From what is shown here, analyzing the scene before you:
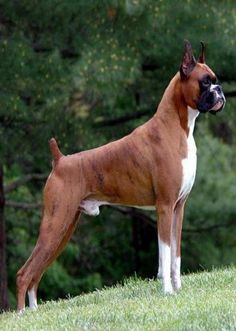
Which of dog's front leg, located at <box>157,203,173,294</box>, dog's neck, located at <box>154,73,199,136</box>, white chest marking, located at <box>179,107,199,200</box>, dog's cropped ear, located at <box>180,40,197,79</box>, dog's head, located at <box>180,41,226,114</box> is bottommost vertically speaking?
dog's front leg, located at <box>157,203,173,294</box>

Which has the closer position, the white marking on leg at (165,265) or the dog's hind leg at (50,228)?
the white marking on leg at (165,265)

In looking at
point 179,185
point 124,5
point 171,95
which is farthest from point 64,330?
point 124,5

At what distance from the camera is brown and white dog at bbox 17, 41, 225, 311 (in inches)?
327

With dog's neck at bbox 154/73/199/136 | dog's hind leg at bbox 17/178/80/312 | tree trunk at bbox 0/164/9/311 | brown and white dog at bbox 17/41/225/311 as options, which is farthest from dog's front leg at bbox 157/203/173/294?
tree trunk at bbox 0/164/9/311

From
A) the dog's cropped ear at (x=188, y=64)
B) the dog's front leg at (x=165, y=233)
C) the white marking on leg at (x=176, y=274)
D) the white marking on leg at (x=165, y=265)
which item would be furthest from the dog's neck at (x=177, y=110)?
the white marking on leg at (x=176, y=274)

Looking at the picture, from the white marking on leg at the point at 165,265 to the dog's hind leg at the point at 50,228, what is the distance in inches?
30.5

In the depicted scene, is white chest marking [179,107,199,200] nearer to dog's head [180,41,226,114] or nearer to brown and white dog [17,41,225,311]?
brown and white dog [17,41,225,311]

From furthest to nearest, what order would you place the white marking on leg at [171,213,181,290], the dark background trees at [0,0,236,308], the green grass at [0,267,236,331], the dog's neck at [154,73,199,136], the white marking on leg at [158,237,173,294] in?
the dark background trees at [0,0,236,308]
the white marking on leg at [171,213,181,290]
the dog's neck at [154,73,199,136]
the white marking on leg at [158,237,173,294]
the green grass at [0,267,236,331]

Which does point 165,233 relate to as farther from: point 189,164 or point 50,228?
point 50,228

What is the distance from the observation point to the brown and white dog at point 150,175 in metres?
8.30

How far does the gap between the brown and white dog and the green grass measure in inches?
12.2

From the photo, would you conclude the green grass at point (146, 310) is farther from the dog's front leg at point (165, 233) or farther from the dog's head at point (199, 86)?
the dog's head at point (199, 86)

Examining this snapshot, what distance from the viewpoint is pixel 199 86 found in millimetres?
8328

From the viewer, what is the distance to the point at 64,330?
720cm
